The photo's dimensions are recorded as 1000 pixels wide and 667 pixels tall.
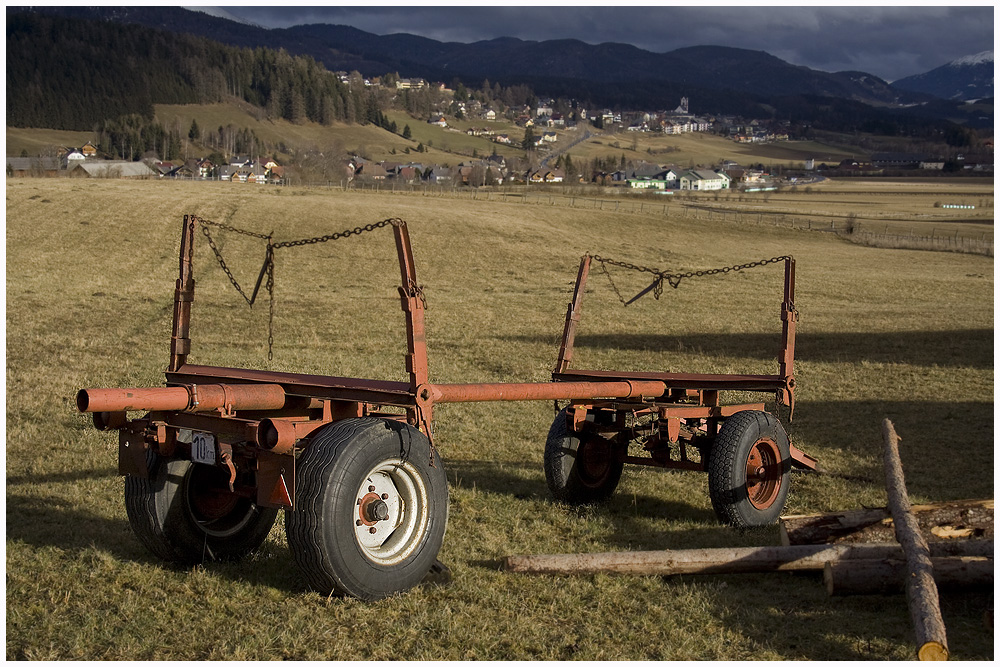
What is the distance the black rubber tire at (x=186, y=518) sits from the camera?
638cm

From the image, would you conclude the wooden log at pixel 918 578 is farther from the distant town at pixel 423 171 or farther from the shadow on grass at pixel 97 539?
the distant town at pixel 423 171

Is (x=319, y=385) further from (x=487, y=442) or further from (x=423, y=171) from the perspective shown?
(x=423, y=171)

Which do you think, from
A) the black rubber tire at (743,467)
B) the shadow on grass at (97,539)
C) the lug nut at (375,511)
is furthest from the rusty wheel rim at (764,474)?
the shadow on grass at (97,539)

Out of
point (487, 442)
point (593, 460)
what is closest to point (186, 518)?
point (593, 460)

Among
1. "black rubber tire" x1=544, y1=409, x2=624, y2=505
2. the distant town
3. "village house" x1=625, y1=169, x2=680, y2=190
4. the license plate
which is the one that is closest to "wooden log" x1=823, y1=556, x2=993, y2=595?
"black rubber tire" x1=544, y1=409, x2=624, y2=505

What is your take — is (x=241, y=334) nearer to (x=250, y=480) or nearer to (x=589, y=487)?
(x=589, y=487)

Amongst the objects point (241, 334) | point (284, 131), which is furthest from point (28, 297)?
point (284, 131)

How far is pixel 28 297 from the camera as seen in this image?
84.1 ft

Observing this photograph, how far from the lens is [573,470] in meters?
8.73

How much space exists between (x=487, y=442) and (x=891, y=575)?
6084 millimetres

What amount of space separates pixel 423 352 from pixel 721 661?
2.63m

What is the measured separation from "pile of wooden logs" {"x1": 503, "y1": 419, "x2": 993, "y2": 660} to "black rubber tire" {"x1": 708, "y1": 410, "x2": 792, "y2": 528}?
100 centimetres

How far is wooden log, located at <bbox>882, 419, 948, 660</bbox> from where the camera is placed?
16.3ft

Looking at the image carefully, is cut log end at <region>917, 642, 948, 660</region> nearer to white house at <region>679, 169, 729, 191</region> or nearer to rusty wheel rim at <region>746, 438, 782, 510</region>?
rusty wheel rim at <region>746, 438, 782, 510</region>
